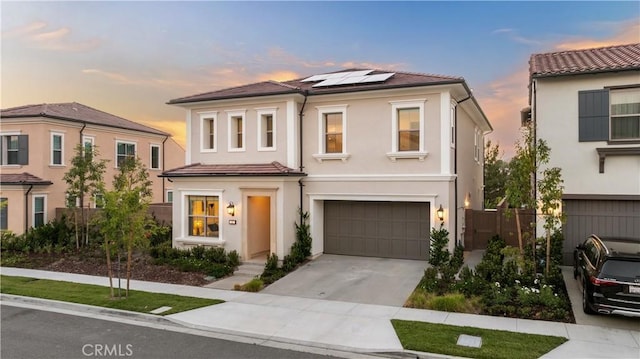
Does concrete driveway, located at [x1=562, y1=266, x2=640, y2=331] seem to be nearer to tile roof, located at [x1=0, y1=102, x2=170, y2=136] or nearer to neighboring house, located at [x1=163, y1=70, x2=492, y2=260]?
neighboring house, located at [x1=163, y1=70, x2=492, y2=260]

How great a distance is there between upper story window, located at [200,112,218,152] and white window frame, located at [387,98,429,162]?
7.26 meters

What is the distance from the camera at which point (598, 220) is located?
41.7ft

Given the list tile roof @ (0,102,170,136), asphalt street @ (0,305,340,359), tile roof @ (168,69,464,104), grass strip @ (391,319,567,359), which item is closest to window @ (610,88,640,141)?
tile roof @ (168,69,464,104)

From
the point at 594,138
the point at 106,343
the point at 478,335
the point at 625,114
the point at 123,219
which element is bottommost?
the point at 106,343

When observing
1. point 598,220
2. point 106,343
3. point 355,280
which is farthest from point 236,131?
point 598,220

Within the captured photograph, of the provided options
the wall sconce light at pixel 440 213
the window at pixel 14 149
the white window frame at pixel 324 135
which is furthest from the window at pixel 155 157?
the wall sconce light at pixel 440 213

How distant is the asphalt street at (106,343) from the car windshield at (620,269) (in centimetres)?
618

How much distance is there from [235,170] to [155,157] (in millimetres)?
14757

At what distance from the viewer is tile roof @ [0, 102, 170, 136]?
21.0m

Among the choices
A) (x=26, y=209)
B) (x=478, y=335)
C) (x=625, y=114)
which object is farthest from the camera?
(x=26, y=209)

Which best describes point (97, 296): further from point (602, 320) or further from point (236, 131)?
point (602, 320)

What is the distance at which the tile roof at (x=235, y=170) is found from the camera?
14.7 m

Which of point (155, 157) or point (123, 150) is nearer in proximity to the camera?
point (123, 150)

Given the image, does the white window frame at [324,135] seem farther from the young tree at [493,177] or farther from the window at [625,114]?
the young tree at [493,177]
